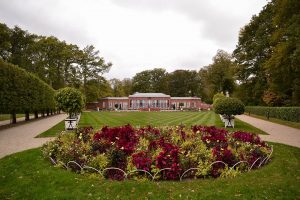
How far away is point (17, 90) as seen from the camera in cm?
2130

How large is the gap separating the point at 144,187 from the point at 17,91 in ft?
61.4

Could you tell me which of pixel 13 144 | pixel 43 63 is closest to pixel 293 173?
pixel 13 144

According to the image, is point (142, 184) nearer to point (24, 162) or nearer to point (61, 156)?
point (61, 156)

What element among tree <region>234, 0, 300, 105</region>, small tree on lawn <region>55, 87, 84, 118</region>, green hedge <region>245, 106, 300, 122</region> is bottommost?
green hedge <region>245, 106, 300, 122</region>

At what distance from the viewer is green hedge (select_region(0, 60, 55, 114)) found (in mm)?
19078

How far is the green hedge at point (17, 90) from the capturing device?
62.6ft

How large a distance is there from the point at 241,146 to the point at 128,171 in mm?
3913

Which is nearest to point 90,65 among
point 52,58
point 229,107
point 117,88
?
point 52,58

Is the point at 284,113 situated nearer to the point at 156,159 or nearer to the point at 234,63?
the point at 234,63

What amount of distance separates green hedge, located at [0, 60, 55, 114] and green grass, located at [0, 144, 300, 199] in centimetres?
1369

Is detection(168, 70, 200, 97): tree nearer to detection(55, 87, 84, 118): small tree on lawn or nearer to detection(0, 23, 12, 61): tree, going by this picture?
detection(0, 23, 12, 61): tree

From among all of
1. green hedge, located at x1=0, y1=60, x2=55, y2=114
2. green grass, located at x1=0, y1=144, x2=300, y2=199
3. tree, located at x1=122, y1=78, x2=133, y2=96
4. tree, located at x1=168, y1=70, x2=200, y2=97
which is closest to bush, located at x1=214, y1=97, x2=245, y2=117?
green grass, located at x1=0, y1=144, x2=300, y2=199

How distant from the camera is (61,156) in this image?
743 cm

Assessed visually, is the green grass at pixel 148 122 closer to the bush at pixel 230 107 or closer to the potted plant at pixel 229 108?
the potted plant at pixel 229 108
